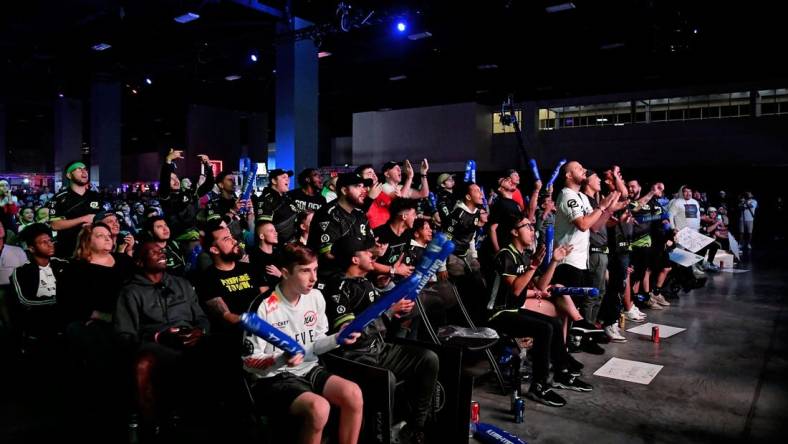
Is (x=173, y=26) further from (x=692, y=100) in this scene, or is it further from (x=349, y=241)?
(x=692, y=100)

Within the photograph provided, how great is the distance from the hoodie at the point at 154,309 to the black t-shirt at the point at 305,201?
2365 mm

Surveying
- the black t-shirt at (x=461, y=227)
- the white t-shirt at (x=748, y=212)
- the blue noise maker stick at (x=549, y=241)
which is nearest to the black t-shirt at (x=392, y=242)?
the black t-shirt at (x=461, y=227)

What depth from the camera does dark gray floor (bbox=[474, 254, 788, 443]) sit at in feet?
11.8

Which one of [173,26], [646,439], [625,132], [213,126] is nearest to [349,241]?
[646,439]

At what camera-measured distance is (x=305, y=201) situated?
6.14m

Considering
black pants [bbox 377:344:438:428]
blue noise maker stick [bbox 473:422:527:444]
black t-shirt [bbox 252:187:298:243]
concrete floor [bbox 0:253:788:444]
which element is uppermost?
black t-shirt [bbox 252:187:298:243]

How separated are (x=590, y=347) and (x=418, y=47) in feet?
33.2

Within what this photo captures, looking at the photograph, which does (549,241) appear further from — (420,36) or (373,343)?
(420,36)

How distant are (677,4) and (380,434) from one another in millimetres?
8646

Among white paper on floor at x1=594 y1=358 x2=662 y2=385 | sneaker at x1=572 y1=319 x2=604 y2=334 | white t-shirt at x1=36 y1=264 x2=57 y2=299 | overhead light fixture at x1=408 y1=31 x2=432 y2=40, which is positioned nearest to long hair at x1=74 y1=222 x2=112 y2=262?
white t-shirt at x1=36 y1=264 x2=57 y2=299

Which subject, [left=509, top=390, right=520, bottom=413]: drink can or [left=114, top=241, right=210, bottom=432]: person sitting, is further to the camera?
[left=509, top=390, right=520, bottom=413]: drink can

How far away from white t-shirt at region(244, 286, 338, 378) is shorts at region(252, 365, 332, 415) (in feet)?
0.12

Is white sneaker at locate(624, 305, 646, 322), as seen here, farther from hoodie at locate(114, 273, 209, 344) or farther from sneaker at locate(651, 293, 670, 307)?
hoodie at locate(114, 273, 209, 344)

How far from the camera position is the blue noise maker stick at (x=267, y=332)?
2309 millimetres
